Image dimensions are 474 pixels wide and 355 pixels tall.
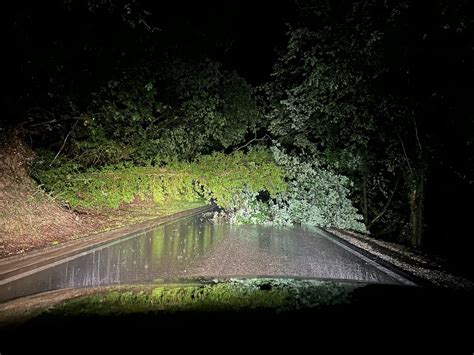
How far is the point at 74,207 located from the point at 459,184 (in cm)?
1584

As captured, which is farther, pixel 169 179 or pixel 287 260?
pixel 169 179

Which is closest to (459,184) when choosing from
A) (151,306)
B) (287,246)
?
(287,246)

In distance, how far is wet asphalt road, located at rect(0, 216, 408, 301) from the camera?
22.5 feet

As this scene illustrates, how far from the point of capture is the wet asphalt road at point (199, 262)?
6852 millimetres

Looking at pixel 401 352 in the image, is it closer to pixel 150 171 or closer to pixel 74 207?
pixel 150 171

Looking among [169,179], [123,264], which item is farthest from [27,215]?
[123,264]

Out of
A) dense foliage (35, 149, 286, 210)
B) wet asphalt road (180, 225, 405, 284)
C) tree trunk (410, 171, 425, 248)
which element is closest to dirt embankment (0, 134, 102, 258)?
dense foliage (35, 149, 286, 210)

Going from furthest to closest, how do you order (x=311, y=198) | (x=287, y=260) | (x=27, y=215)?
(x=311, y=198)
(x=27, y=215)
(x=287, y=260)

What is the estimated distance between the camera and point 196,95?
16.3 metres

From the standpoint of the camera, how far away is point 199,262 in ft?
27.5

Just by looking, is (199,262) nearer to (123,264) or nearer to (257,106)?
(123,264)

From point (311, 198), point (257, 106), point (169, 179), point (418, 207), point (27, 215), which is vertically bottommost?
point (27, 215)

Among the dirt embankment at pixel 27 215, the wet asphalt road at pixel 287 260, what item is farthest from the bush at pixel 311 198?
the dirt embankment at pixel 27 215

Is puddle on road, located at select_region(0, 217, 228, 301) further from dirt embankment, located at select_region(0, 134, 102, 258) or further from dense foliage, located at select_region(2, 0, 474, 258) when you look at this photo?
dense foliage, located at select_region(2, 0, 474, 258)
